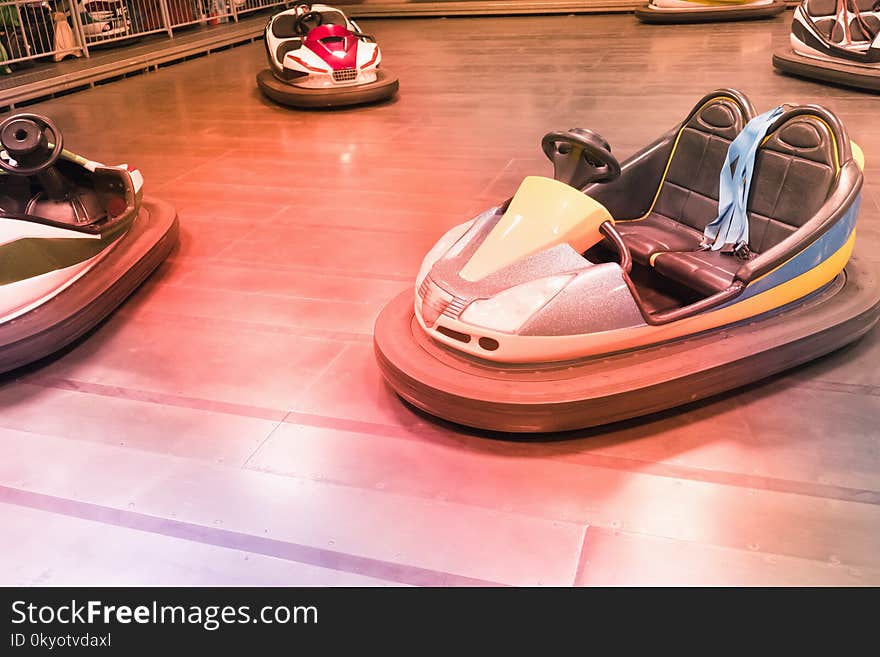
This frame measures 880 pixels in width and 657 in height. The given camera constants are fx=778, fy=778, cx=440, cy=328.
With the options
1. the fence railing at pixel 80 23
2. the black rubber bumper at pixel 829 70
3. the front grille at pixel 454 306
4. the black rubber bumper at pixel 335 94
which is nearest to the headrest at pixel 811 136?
the front grille at pixel 454 306

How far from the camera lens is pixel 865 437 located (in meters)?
1.72

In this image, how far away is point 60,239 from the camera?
2268 mm

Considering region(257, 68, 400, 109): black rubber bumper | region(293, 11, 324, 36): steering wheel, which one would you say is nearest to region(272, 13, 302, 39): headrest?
region(293, 11, 324, 36): steering wheel

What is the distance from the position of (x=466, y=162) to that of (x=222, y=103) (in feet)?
7.82

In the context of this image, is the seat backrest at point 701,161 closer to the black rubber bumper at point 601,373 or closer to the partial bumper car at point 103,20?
the black rubber bumper at point 601,373

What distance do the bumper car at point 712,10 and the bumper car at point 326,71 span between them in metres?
3.96

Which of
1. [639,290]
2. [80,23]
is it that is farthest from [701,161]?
[80,23]

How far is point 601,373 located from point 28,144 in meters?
1.92

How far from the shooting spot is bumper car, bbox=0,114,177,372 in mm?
2115

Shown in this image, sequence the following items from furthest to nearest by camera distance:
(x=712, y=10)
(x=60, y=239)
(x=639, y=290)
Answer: (x=712, y=10), (x=60, y=239), (x=639, y=290)

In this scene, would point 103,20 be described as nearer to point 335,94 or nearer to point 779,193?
point 335,94

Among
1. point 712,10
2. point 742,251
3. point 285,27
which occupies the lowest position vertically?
point 712,10

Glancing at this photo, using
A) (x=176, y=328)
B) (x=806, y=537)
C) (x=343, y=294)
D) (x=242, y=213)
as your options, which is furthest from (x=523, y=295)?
(x=242, y=213)
